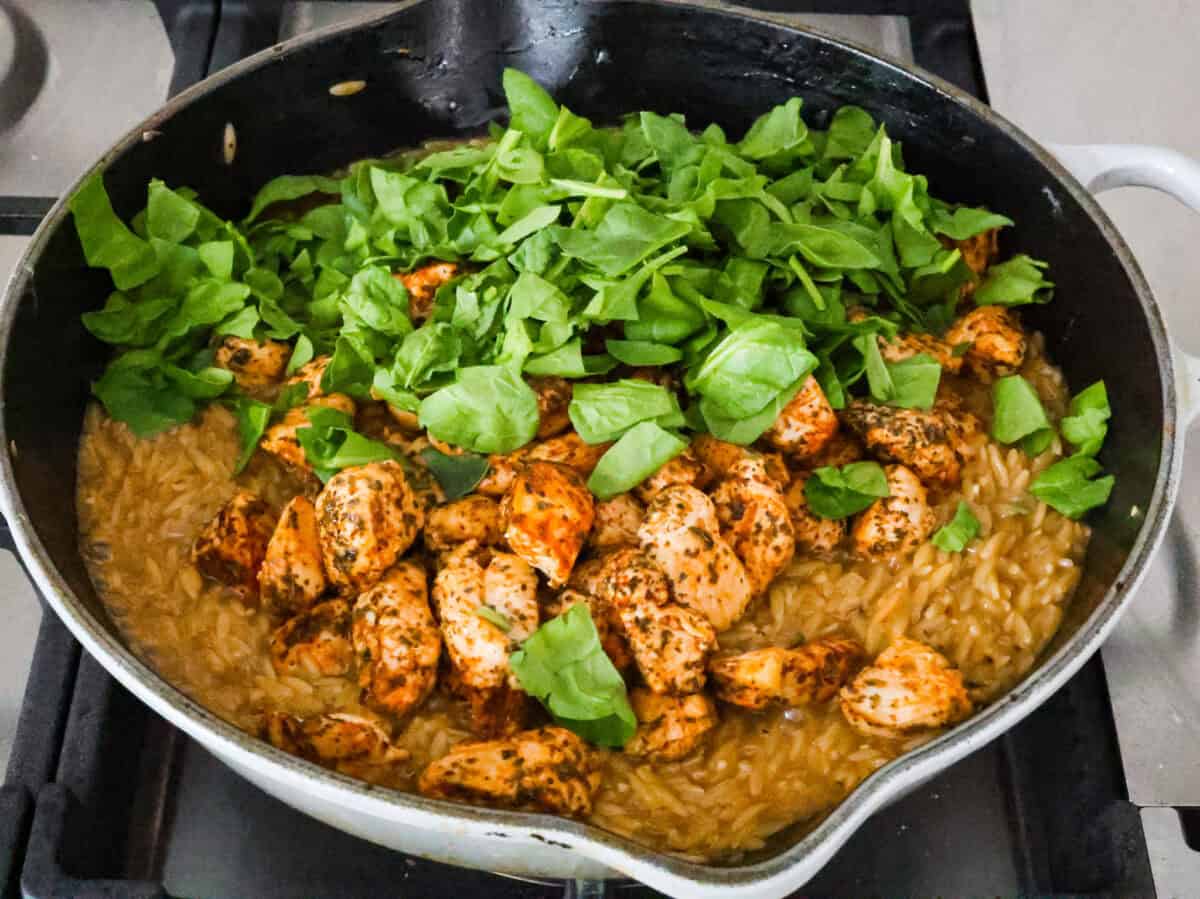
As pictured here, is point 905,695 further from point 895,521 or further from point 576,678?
point 576,678

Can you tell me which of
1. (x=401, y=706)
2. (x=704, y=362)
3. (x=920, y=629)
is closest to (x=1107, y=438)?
(x=920, y=629)

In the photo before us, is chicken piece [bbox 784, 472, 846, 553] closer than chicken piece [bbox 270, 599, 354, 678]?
No

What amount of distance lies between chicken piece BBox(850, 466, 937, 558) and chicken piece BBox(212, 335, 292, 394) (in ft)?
2.49

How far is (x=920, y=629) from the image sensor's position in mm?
1344

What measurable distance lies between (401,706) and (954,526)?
2.20 feet

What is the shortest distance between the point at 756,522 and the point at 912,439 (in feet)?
0.76

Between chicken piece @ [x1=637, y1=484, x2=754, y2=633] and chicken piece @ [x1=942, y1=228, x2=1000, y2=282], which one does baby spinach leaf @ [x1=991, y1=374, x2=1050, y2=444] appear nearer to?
chicken piece @ [x1=942, y1=228, x2=1000, y2=282]

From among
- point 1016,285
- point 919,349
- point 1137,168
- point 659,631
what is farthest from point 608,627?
point 1137,168

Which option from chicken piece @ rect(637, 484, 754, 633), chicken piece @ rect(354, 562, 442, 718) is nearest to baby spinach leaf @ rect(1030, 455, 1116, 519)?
chicken piece @ rect(637, 484, 754, 633)

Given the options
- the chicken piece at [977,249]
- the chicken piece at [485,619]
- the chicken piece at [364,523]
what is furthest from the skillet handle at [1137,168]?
the chicken piece at [364,523]

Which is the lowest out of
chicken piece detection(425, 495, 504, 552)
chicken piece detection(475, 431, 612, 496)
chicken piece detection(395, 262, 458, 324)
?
chicken piece detection(425, 495, 504, 552)

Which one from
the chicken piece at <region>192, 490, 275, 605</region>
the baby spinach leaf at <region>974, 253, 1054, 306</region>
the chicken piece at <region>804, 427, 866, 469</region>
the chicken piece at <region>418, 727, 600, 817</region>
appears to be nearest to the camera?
the chicken piece at <region>418, 727, 600, 817</region>

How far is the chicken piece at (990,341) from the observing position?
4.99ft

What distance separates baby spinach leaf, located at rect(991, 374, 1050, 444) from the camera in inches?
57.8
